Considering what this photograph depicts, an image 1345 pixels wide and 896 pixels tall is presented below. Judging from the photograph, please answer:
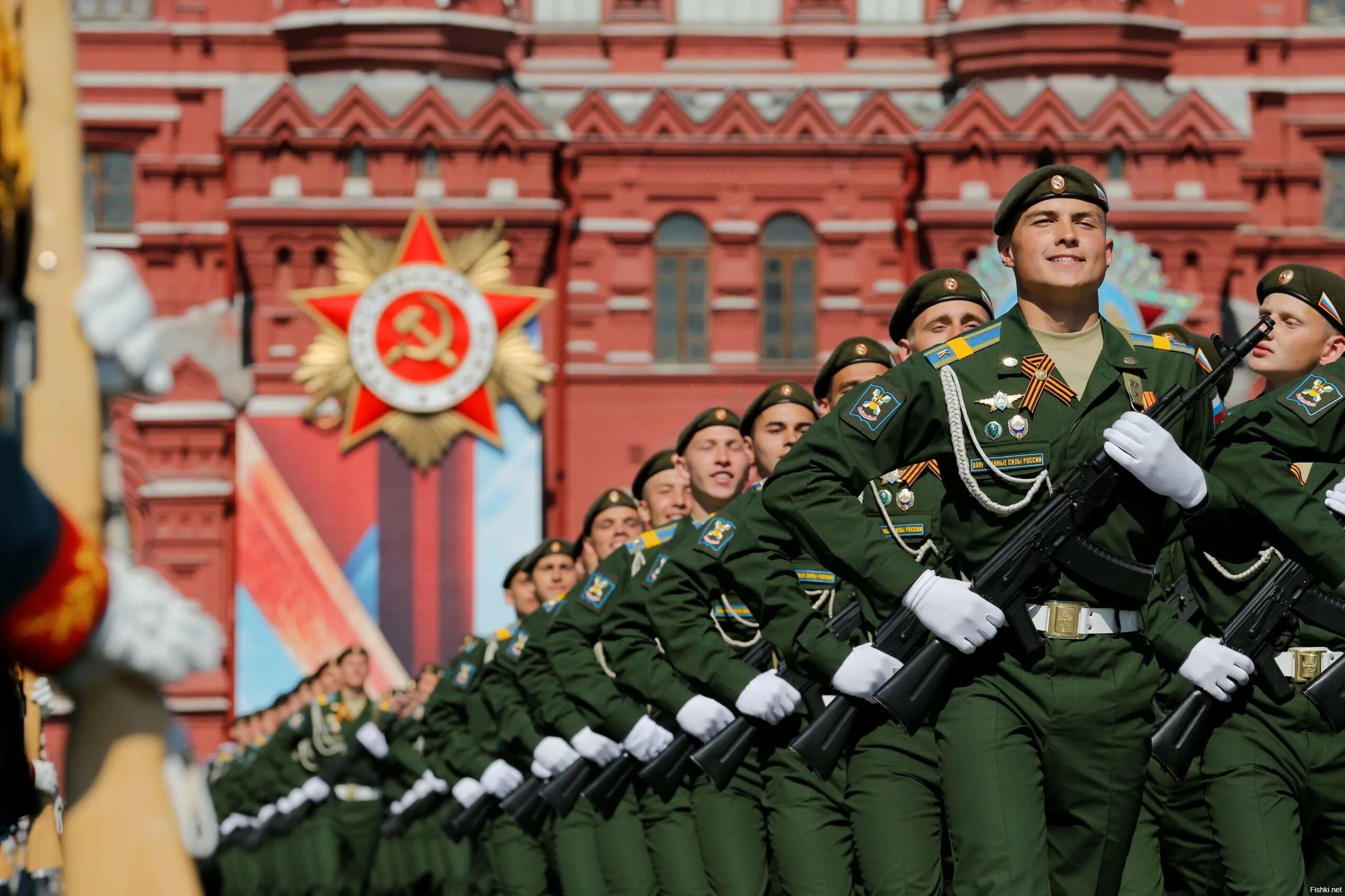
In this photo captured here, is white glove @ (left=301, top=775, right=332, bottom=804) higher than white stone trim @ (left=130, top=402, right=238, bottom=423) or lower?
lower

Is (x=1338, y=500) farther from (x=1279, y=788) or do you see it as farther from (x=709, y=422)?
(x=709, y=422)

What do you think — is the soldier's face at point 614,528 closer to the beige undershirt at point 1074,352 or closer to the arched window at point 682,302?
the beige undershirt at point 1074,352

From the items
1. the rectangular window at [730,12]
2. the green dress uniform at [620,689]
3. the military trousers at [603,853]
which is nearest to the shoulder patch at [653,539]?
the green dress uniform at [620,689]

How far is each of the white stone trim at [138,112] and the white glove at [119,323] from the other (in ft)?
103

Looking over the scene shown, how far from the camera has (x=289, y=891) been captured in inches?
981

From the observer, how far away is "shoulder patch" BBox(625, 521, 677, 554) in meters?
13.0

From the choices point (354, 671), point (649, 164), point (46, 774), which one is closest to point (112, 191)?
point (649, 164)

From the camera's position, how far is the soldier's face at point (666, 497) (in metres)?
14.1

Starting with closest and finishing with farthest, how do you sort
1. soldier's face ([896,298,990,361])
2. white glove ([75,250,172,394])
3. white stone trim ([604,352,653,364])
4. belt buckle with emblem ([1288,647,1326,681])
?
white glove ([75,250,172,394]) < belt buckle with emblem ([1288,647,1326,681]) < soldier's face ([896,298,990,361]) < white stone trim ([604,352,653,364])

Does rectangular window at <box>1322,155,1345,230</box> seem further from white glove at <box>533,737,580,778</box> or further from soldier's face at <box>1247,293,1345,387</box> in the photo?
soldier's face at <box>1247,293,1345,387</box>

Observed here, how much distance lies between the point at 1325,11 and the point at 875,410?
95.8 feet

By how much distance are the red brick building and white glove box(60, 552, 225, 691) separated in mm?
28387

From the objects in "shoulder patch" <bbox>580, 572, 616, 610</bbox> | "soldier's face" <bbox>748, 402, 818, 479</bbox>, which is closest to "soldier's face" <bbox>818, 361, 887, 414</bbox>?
"soldier's face" <bbox>748, 402, 818, 479</bbox>

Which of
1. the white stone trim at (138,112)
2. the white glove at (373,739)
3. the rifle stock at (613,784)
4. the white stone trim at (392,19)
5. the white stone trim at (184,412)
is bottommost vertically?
the white glove at (373,739)
